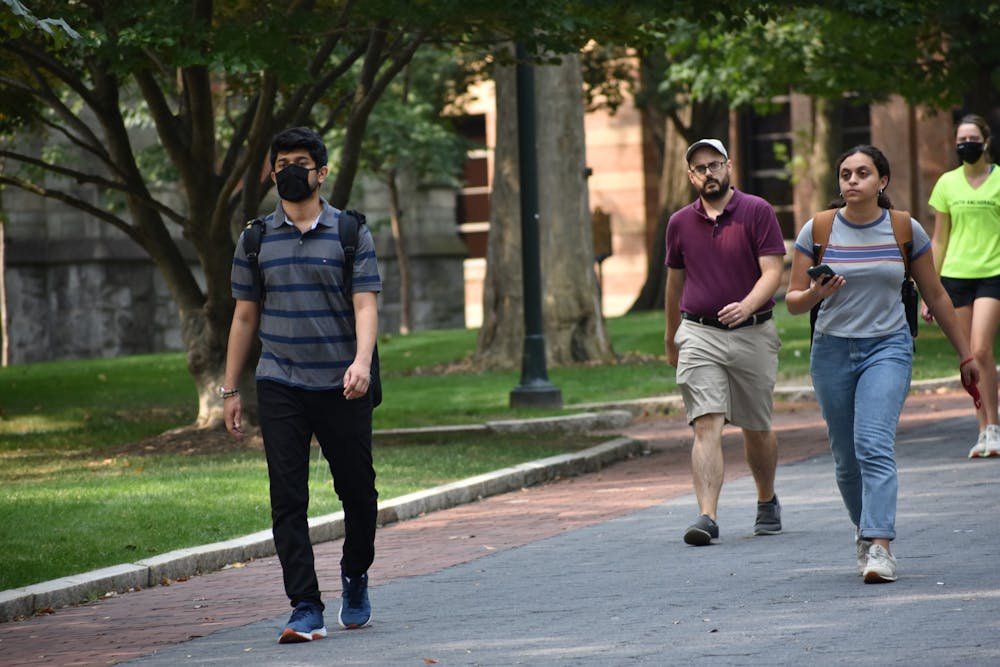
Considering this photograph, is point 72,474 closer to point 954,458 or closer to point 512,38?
point 512,38

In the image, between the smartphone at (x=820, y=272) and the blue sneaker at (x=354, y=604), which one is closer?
the blue sneaker at (x=354, y=604)

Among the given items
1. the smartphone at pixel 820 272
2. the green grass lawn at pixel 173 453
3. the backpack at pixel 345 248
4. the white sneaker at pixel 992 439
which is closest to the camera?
the backpack at pixel 345 248

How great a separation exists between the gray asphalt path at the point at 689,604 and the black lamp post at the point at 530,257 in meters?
7.35

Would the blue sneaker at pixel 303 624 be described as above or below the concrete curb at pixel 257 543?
above

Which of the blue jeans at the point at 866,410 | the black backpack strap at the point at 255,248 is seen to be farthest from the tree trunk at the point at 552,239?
the black backpack strap at the point at 255,248

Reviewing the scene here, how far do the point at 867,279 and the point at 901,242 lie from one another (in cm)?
24

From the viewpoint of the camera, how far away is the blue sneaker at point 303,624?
7.01 metres

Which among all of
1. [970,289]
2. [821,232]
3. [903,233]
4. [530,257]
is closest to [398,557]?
[821,232]

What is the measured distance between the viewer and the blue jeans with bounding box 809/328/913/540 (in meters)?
7.66

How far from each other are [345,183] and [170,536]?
6857 mm

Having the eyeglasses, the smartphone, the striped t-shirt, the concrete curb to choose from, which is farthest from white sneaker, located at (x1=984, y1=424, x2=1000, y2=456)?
the smartphone

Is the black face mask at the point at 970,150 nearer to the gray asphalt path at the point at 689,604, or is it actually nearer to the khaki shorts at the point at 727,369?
the gray asphalt path at the point at 689,604

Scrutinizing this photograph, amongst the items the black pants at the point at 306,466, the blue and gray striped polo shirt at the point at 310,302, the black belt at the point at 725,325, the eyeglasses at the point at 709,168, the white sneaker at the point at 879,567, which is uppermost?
the eyeglasses at the point at 709,168

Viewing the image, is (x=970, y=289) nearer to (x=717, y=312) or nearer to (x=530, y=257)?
(x=717, y=312)
